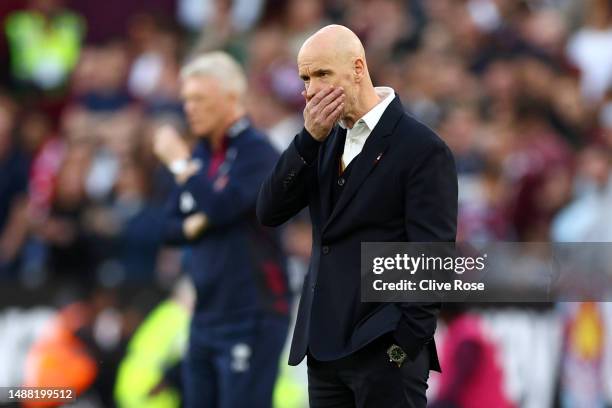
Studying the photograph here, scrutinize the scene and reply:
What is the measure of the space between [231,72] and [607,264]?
9.69 feet

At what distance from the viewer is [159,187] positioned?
11281mm

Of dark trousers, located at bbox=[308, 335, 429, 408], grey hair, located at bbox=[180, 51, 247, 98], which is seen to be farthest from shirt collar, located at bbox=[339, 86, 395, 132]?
grey hair, located at bbox=[180, 51, 247, 98]

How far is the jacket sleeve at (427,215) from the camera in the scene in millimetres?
4801

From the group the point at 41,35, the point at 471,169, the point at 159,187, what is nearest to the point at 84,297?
the point at 159,187

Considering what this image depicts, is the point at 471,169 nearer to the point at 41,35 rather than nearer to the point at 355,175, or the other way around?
the point at 41,35

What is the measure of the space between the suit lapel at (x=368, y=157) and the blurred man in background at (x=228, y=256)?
6.90 feet

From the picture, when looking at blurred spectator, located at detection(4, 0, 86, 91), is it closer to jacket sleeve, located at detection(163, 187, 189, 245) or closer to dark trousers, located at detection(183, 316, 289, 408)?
jacket sleeve, located at detection(163, 187, 189, 245)

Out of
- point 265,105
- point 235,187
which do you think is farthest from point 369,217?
point 265,105

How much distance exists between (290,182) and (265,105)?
6964 mm

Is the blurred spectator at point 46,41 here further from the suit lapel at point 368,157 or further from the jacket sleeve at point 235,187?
the suit lapel at point 368,157

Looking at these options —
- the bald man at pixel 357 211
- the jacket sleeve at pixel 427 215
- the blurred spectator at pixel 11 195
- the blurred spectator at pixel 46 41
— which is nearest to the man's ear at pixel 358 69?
the bald man at pixel 357 211

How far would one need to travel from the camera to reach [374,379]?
16.0 feet

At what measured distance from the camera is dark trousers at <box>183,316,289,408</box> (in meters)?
7.06

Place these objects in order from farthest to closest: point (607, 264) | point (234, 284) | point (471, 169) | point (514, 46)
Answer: point (514, 46)
point (471, 169)
point (607, 264)
point (234, 284)
